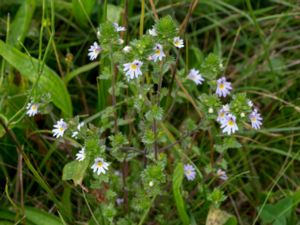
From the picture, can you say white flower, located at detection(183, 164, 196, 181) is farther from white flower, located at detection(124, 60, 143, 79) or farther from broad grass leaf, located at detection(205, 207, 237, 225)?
white flower, located at detection(124, 60, 143, 79)

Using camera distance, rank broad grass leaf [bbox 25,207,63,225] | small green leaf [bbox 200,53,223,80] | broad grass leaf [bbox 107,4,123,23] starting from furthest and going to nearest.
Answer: broad grass leaf [bbox 107,4,123,23]
broad grass leaf [bbox 25,207,63,225]
small green leaf [bbox 200,53,223,80]

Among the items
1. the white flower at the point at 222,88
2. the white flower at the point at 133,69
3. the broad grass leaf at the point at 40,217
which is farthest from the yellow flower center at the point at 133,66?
the broad grass leaf at the point at 40,217

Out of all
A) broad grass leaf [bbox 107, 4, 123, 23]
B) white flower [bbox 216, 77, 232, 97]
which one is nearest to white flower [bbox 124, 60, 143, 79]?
white flower [bbox 216, 77, 232, 97]

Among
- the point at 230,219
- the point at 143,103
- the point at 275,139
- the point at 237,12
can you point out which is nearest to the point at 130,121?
the point at 143,103

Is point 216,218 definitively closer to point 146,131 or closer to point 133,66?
point 146,131

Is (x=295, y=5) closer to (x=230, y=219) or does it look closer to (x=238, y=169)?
(x=238, y=169)

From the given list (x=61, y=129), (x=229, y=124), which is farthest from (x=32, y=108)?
(x=229, y=124)
